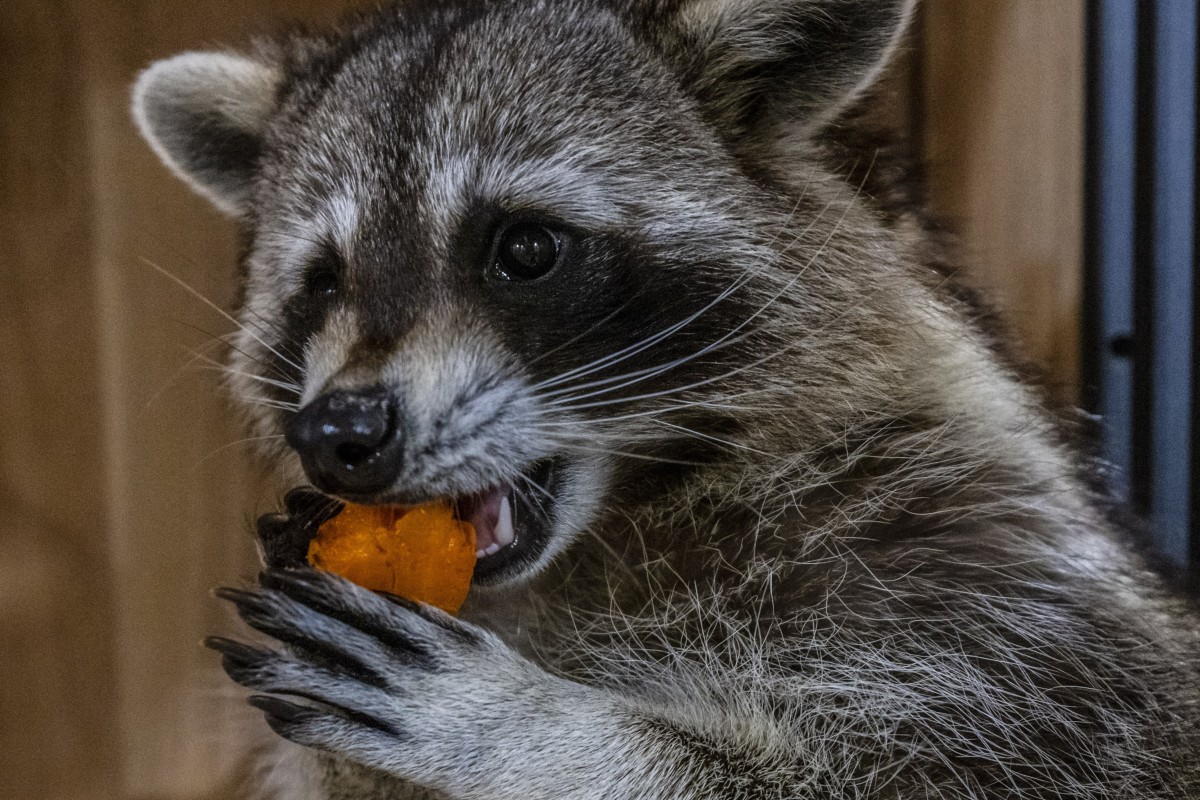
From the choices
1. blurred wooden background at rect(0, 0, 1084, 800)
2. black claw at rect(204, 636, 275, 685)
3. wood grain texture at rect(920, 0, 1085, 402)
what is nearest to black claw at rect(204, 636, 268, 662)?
black claw at rect(204, 636, 275, 685)

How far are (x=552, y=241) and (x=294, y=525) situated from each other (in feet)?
1.35

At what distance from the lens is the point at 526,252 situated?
1.25m

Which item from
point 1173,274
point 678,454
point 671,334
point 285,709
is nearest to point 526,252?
point 671,334

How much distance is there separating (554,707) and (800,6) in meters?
0.80

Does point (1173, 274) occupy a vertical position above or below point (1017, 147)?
below

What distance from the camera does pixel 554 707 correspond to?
107 cm

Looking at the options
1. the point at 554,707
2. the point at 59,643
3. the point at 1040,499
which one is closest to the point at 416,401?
the point at 554,707

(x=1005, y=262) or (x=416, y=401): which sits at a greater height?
(x=1005, y=262)

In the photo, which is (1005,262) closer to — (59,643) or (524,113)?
(524,113)

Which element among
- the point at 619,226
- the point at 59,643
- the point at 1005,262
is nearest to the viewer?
the point at 619,226

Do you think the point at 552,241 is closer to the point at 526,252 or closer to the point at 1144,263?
the point at 526,252

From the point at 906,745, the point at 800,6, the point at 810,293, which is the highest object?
the point at 800,6

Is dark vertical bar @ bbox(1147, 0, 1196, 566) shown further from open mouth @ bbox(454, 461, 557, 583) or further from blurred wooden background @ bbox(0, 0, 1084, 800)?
open mouth @ bbox(454, 461, 557, 583)

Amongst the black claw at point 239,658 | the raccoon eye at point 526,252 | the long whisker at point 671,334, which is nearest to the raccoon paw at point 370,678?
the black claw at point 239,658
